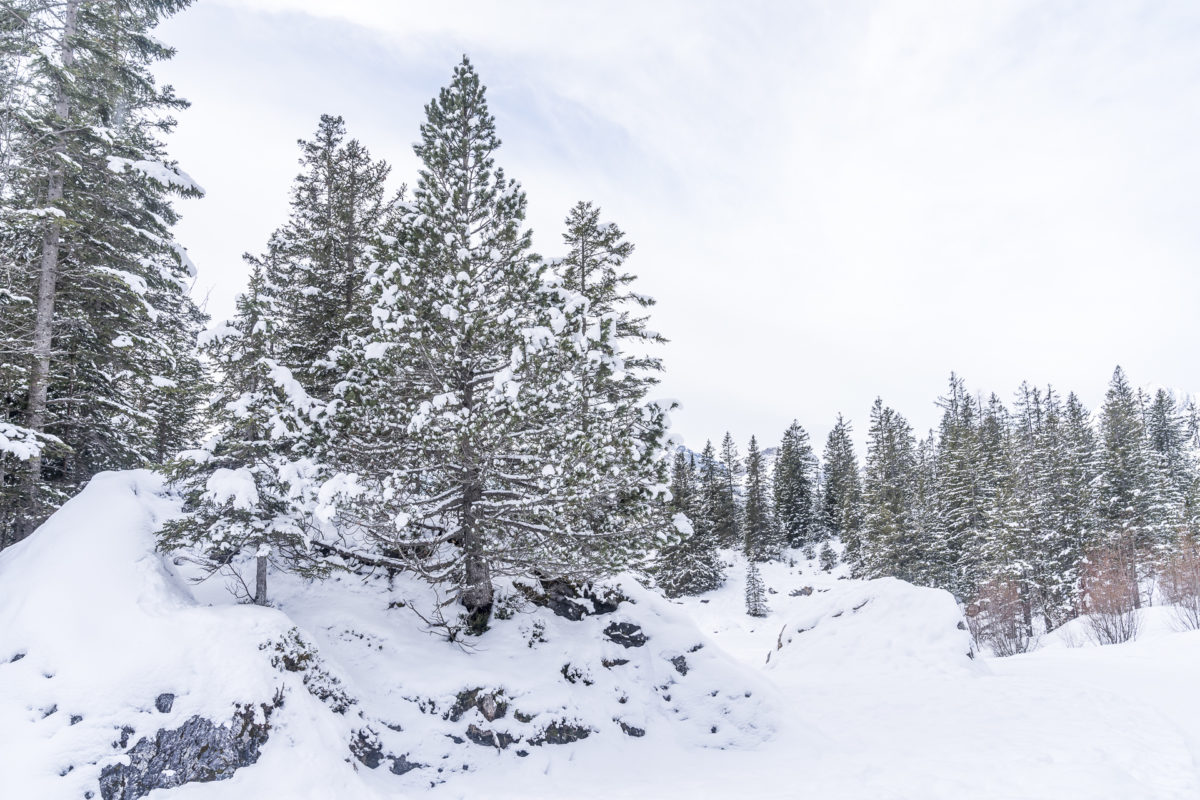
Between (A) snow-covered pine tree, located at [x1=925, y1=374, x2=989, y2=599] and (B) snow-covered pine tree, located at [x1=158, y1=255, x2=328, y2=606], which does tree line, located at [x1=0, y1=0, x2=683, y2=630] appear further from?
(A) snow-covered pine tree, located at [x1=925, y1=374, x2=989, y2=599]

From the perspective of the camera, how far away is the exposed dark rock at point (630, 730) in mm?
10258

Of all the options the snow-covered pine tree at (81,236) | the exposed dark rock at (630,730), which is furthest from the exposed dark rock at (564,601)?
the snow-covered pine tree at (81,236)

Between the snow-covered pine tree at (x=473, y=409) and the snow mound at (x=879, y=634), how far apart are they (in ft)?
30.2

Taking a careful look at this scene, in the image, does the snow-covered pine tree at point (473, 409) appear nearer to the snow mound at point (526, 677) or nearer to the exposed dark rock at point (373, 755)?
the snow mound at point (526, 677)

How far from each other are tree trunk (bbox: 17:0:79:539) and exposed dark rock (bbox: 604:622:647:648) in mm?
12000

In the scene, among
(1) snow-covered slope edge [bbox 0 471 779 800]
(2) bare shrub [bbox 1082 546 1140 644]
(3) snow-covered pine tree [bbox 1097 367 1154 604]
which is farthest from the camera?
(3) snow-covered pine tree [bbox 1097 367 1154 604]

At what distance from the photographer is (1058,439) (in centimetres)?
3625

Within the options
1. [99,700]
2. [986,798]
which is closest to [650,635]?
[986,798]

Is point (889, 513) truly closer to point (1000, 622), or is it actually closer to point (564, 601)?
point (1000, 622)

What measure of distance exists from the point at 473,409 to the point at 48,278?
365 inches

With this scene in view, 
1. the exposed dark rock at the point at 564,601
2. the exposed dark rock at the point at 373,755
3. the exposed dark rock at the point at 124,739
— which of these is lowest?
the exposed dark rock at the point at 373,755

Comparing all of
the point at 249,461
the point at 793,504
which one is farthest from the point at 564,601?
the point at 793,504

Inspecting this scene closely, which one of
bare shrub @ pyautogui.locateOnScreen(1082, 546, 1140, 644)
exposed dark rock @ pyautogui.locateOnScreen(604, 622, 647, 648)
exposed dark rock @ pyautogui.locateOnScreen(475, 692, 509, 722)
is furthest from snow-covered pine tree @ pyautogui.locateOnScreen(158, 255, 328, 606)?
bare shrub @ pyautogui.locateOnScreen(1082, 546, 1140, 644)

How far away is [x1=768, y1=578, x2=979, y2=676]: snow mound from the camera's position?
14102mm
